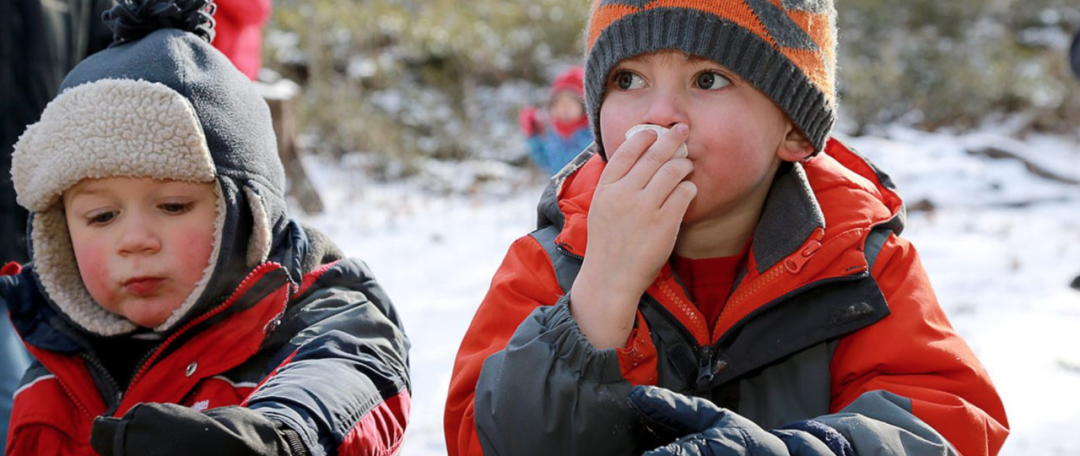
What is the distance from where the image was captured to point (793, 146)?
6.29 feet

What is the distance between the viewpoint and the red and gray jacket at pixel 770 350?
1597 millimetres

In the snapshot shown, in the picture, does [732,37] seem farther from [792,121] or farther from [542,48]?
[542,48]

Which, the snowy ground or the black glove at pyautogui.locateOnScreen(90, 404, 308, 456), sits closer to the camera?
the black glove at pyautogui.locateOnScreen(90, 404, 308, 456)

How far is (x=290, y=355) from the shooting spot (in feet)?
6.61

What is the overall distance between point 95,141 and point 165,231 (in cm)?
22

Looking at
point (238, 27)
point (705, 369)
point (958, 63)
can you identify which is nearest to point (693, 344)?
point (705, 369)

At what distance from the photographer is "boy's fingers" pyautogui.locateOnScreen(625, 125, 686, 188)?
167 centimetres

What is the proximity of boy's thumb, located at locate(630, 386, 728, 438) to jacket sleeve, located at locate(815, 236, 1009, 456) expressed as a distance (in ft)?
0.66

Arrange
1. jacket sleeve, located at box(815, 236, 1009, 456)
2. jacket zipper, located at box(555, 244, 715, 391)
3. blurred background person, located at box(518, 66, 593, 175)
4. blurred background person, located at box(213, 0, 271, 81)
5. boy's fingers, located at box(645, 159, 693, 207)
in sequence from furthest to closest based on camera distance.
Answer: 1. blurred background person, located at box(518, 66, 593, 175)
2. blurred background person, located at box(213, 0, 271, 81)
3. jacket zipper, located at box(555, 244, 715, 391)
4. boy's fingers, located at box(645, 159, 693, 207)
5. jacket sleeve, located at box(815, 236, 1009, 456)

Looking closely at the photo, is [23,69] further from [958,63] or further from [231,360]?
[958,63]

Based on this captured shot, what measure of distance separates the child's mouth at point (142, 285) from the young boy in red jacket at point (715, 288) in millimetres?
703

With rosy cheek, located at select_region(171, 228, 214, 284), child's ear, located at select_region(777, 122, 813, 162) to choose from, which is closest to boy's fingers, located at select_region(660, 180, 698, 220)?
child's ear, located at select_region(777, 122, 813, 162)

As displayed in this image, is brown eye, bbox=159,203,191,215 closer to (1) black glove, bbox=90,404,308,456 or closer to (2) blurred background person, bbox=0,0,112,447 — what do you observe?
(1) black glove, bbox=90,404,308,456

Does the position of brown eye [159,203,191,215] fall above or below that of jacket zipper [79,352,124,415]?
above
